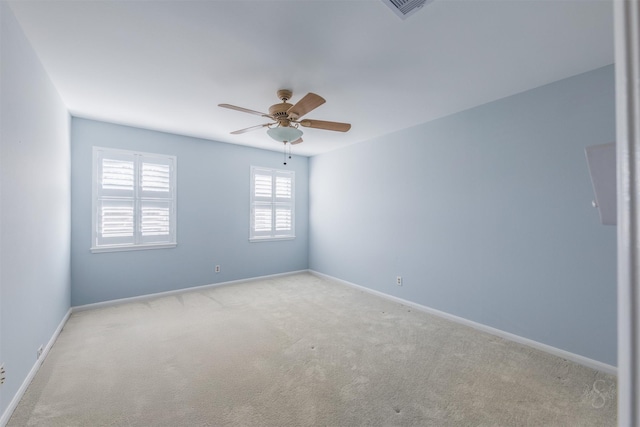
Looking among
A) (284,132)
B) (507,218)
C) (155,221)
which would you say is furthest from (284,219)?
(507,218)

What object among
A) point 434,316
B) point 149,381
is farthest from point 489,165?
point 149,381

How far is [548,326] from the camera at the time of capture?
269 cm

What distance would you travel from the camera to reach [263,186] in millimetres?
5402

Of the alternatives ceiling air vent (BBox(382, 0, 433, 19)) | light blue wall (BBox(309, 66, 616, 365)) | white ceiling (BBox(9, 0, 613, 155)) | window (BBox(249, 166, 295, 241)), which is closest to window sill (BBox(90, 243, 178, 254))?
window (BBox(249, 166, 295, 241))

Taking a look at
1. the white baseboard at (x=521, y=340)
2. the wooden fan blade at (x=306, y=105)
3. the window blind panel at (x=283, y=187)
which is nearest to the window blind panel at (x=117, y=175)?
the window blind panel at (x=283, y=187)

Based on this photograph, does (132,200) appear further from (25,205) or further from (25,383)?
(25,383)

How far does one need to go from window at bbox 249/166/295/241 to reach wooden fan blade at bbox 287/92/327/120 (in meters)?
2.73

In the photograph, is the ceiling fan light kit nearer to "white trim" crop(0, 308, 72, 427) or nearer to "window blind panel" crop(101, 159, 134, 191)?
"window blind panel" crop(101, 159, 134, 191)

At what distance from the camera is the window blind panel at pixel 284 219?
5.58m

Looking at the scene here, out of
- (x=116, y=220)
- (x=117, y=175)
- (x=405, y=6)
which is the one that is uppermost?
(x=405, y=6)

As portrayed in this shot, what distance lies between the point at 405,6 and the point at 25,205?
2.98 m

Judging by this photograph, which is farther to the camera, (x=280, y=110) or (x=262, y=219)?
(x=262, y=219)

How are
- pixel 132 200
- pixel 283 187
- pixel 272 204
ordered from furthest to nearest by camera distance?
1. pixel 283 187
2. pixel 272 204
3. pixel 132 200

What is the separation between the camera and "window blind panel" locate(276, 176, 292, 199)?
5.60m
